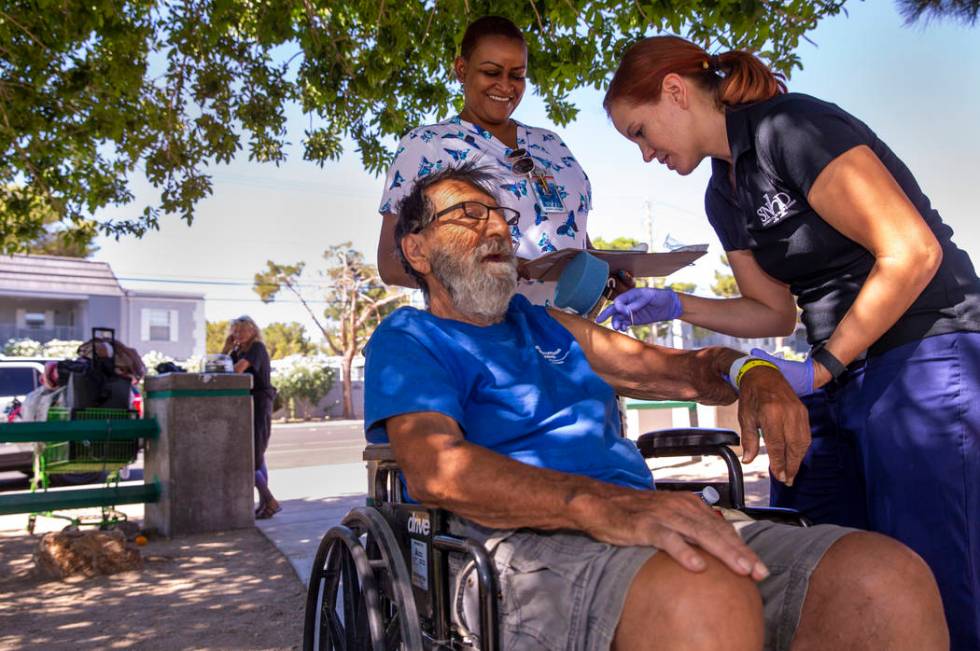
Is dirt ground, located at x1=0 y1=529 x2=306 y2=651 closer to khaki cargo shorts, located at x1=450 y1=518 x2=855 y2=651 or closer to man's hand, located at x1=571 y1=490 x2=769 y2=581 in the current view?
khaki cargo shorts, located at x1=450 y1=518 x2=855 y2=651

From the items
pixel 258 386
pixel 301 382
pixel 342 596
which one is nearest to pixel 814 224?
pixel 342 596

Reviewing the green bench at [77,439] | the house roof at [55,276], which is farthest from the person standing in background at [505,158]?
the house roof at [55,276]

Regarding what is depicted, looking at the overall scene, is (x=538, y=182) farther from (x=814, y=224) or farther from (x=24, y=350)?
(x=24, y=350)

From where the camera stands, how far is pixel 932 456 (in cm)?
193

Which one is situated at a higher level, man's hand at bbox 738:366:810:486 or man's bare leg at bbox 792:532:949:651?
man's hand at bbox 738:366:810:486

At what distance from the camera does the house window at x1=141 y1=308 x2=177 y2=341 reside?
4447 centimetres

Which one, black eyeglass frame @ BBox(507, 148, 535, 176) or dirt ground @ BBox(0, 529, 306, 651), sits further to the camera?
dirt ground @ BBox(0, 529, 306, 651)

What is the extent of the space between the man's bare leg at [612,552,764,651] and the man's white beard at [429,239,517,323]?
3.15ft

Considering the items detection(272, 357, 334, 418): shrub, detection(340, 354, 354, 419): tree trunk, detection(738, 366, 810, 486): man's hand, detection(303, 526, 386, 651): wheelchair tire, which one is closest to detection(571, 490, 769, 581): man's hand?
detection(738, 366, 810, 486): man's hand

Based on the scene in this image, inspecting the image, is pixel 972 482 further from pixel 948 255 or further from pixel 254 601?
pixel 254 601

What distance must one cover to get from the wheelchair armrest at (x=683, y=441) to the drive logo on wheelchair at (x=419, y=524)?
914mm

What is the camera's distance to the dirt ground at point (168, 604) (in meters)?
4.25

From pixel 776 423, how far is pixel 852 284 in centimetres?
45

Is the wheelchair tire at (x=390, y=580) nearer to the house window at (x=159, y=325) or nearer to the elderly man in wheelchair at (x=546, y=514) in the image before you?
the elderly man in wheelchair at (x=546, y=514)
